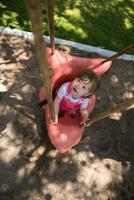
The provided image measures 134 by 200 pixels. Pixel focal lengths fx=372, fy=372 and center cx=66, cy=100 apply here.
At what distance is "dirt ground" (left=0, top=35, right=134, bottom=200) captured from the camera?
11.8 feet

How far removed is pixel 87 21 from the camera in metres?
5.25

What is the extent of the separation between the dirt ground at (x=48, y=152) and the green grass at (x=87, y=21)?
26.8 inches

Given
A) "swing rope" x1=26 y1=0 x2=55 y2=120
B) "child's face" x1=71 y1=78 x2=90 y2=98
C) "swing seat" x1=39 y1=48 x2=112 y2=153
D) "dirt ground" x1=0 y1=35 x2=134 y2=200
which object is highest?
"swing rope" x1=26 y1=0 x2=55 y2=120

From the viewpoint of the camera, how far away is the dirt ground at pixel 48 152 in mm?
3600

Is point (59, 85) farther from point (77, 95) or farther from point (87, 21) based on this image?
point (87, 21)

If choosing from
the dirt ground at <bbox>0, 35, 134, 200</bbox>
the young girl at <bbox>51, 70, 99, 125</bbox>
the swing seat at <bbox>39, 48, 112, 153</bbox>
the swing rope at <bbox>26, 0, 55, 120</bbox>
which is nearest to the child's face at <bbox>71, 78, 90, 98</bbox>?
the young girl at <bbox>51, 70, 99, 125</bbox>

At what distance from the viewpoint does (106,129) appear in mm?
4137

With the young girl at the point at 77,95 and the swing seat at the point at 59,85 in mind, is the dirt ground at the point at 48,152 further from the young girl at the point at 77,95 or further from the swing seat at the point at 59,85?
the young girl at the point at 77,95

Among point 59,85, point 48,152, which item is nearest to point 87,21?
point 59,85

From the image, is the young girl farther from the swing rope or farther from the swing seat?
the swing rope

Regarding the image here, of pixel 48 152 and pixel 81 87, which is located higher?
pixel 81 87

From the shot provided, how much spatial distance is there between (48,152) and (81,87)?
2.79 feet

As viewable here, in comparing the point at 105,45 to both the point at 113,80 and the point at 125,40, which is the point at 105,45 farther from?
the point at 113,80

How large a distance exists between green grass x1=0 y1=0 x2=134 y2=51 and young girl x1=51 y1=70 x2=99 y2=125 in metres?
1.50
